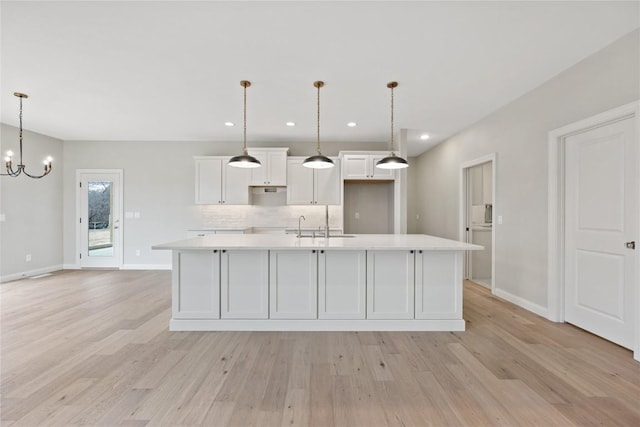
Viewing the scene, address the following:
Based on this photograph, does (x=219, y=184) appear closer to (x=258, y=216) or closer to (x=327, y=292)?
(x=258, y=216)

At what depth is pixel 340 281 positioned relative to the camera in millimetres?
2949

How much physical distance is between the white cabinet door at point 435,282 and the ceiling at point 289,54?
6.51 feet

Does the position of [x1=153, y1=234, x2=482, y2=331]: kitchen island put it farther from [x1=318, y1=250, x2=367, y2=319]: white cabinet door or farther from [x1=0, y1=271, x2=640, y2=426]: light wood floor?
[x1=0, y1=271, x2=640, y2=426]: light wood floor

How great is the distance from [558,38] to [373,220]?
4.26 metres

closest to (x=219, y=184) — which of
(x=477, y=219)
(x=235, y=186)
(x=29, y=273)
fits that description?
(x=235, y=186)

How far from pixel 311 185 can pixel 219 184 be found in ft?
5.90

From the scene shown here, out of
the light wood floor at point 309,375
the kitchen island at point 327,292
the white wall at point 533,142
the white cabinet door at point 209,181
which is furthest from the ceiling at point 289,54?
the light wood floor at point 309,375

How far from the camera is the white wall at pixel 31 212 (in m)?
4.92

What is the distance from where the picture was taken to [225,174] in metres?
5.62

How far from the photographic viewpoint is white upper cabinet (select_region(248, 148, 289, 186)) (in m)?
A: 5.57

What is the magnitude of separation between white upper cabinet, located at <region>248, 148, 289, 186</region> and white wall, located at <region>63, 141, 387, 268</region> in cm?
46

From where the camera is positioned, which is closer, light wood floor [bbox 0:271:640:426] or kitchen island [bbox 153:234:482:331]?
light wood floor [bbox 0:271:640:426]

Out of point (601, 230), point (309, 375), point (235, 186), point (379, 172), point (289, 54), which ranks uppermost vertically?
point (289, 54)

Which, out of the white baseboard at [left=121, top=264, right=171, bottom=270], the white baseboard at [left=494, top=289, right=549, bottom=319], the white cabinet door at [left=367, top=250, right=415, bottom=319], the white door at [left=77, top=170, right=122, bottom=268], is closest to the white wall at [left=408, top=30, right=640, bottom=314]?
the white baseboard at [left=494, top=289, right=549, bottom=319]
